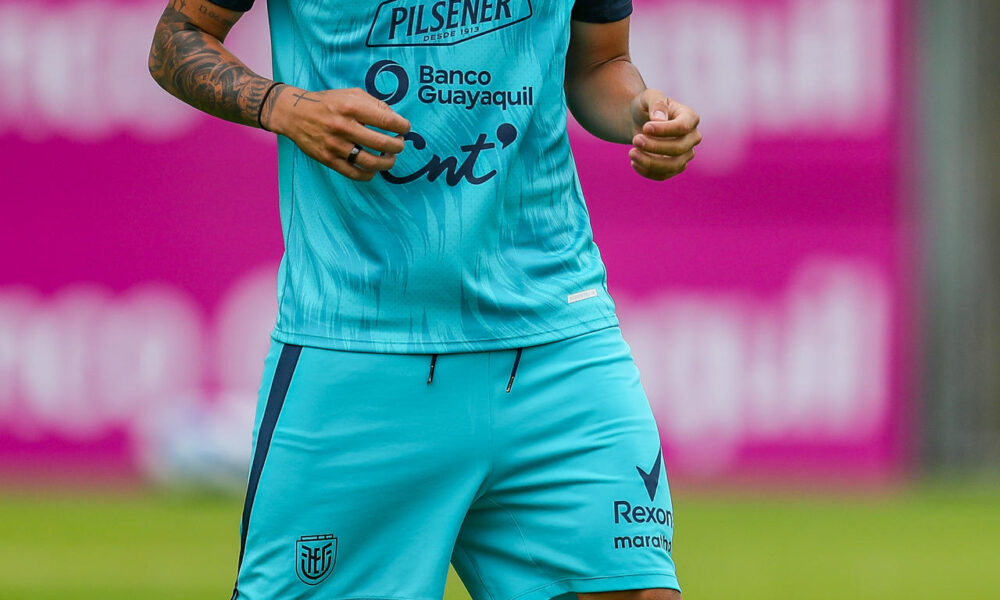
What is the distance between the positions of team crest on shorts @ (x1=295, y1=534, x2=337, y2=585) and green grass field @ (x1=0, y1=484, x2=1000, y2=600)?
333cm

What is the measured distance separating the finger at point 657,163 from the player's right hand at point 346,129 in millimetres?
422

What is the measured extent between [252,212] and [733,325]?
281cm

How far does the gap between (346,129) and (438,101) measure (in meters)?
0.23

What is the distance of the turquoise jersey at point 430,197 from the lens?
2.62 metres

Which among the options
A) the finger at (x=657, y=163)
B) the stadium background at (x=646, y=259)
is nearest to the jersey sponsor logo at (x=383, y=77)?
the finger at (x=657, y=163)

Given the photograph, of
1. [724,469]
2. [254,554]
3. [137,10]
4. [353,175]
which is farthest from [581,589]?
[137,10]

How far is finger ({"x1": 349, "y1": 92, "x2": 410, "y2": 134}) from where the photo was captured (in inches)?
95.7

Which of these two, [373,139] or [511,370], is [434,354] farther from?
[373,139]

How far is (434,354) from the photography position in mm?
2621

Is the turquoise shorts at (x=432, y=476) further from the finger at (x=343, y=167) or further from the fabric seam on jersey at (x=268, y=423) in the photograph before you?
the finger at (x=343, y=167)

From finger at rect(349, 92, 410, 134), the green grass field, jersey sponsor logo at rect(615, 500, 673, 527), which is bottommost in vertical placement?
the green grass field

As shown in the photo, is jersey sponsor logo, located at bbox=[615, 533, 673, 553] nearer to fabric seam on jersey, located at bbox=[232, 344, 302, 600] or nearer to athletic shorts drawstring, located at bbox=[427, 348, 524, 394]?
athletic shorts drawstring, located at bbox=[427, 348, 524, 394]

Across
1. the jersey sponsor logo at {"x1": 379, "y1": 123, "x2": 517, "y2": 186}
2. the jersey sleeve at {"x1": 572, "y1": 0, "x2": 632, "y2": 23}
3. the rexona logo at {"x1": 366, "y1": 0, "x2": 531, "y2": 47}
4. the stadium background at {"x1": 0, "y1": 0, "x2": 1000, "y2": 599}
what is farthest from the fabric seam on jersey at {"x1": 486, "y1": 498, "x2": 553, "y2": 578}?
the stadium background at {"x1": 0, "y1": 0, "x2": 1000, "y2": 599}

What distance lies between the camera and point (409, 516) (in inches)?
103
